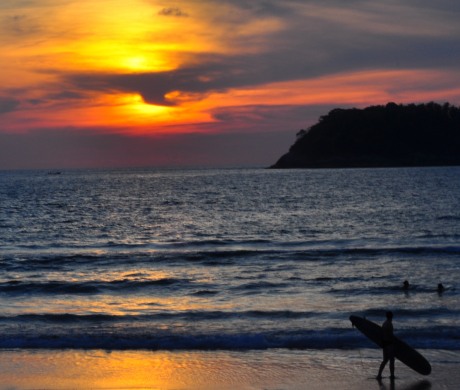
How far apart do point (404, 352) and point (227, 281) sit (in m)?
15.0

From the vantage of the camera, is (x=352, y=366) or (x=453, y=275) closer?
(x=352, y=366)

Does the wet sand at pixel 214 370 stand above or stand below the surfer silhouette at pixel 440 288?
below

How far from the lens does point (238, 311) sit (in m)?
24.9

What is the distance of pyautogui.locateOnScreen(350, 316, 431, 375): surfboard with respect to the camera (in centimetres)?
1689

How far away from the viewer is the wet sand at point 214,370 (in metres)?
16.5

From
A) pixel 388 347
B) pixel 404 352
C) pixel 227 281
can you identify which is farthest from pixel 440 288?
pixel 388 347

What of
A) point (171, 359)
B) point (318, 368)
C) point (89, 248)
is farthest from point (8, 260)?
point (318, 368)

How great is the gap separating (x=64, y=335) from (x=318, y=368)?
830cm

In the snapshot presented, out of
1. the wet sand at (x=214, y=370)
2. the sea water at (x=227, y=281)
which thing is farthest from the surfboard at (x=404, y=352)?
the sea water at (x=227, y=281)

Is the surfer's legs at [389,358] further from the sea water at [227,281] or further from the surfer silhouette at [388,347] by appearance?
the sea water at [227,281]

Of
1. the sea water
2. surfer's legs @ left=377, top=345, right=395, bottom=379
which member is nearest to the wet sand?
surfer's legs @ left=377, top=345, right=395, bottom=379

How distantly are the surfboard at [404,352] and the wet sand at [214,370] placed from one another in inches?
8.9

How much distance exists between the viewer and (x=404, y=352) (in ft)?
56.5

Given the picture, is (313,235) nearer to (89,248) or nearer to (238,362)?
(89,248)
